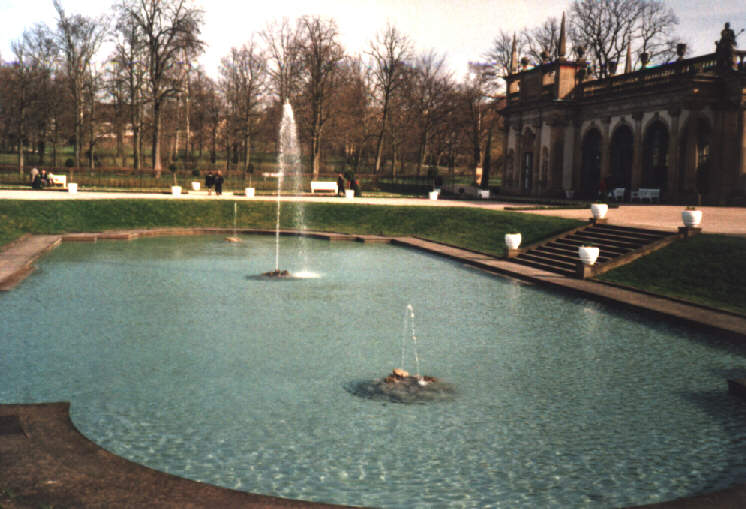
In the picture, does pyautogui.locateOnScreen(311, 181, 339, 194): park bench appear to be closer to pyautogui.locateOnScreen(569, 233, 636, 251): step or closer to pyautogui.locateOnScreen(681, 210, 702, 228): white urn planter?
pyautogui.locateOnScreen(569, 233, 636, 251): step

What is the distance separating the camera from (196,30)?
56125 millimetres

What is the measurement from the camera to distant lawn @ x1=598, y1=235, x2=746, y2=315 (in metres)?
16.9

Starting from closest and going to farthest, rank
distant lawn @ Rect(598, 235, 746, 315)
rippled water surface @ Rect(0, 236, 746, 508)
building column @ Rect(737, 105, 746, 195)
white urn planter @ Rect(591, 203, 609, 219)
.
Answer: rippled water surface @ Rect(0, 236, 746, 508)
distant lawn @ Rect(598, 235, 746, 315)
white urn planter @ Rect(591, 203, 609, 219)
building column @ Rect(737, 105, 746, 195)

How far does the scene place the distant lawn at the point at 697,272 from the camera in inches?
664

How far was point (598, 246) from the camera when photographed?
915 inches

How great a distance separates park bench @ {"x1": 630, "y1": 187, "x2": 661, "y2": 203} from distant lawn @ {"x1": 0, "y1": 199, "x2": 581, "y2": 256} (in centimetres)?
1220

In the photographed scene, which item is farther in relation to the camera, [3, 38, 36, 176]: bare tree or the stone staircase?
[3, 38, 36, 176]: bare tree

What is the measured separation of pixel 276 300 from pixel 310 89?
176ft

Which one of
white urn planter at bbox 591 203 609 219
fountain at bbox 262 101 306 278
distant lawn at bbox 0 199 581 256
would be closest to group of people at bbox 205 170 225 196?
fountain at bbox 262 101 306 278

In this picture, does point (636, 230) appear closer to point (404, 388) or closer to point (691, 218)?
point (691, 218)

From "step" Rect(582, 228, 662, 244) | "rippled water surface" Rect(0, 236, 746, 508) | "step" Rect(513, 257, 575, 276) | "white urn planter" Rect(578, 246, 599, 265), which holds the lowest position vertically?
"rippled water surface" Rect(0, 236, 746, 508)

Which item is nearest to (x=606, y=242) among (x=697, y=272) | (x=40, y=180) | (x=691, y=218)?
(x=691, y=218)

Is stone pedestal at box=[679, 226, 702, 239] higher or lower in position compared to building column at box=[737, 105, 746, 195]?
lower

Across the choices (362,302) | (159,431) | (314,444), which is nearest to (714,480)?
(314,444)
